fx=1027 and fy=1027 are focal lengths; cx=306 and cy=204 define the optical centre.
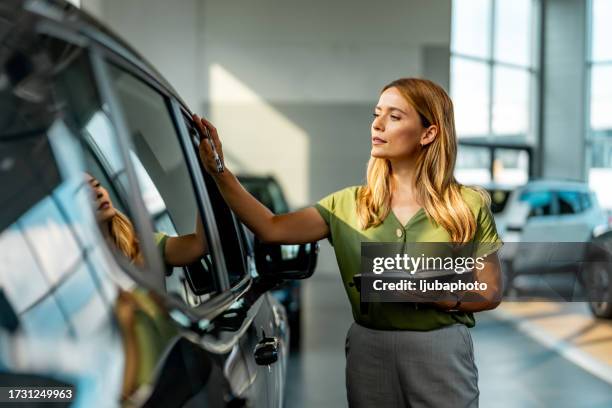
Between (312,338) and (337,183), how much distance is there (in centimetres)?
613

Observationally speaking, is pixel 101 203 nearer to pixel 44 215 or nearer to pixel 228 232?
pixel 44 215

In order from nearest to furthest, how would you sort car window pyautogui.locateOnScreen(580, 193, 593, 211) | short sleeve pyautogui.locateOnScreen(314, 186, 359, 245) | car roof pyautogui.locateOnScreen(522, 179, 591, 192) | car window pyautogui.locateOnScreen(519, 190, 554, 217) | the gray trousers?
the gray trousers
short sleeve pyautogui.locateOnScreen(314, 186, 359, 245)
car window pyautogui.locateOnScreen(580, 193, 593, 211)
car window pyautogui.locateOnScreen(519, 190, 554, 217)
car roof pyautogui.locateOnScreen(522, 179, 591, 192)

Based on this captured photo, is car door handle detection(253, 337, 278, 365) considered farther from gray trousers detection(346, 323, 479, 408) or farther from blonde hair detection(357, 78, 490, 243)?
blonde hair detection(357, 78, 490, 243)

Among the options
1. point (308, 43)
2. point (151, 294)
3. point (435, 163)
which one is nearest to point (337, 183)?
point (308, 43)

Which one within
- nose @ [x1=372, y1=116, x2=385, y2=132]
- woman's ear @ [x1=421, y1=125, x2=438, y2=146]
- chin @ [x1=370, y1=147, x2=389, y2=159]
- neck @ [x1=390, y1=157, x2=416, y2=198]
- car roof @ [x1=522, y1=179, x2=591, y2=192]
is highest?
nose @ [x1=372, y1=116, x2=385, y2=132]

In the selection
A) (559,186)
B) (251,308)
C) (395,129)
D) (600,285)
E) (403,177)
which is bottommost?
(600,285)

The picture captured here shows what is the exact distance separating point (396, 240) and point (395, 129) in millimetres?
245

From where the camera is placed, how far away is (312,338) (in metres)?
8.21

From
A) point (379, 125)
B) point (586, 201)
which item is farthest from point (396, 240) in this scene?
point (586, 201)

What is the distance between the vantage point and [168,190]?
178 centimetres

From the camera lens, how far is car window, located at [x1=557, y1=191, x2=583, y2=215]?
10.6 meters

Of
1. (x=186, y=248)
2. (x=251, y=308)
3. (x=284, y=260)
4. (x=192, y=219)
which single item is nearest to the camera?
(x=186, y=248)

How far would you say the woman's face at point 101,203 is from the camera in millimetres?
1106

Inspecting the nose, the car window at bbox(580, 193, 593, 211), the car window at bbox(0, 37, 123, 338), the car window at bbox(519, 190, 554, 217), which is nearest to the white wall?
the car window at bbox(519, 190, 554, 217)
